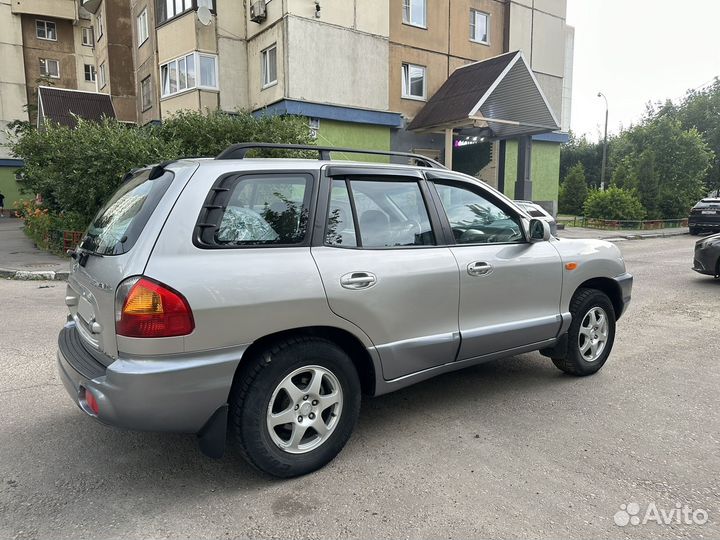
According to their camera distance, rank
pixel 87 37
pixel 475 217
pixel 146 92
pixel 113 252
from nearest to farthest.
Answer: pixel 113 252 < pixel 475 217 < pixel 146 92 < pixel 87 37

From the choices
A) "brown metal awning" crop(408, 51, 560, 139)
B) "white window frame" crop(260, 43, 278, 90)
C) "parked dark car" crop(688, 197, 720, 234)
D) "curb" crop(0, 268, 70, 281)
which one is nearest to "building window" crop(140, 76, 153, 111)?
"white window frame" crop(260, 43, 278, 90)

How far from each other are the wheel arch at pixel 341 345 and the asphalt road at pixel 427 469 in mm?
469

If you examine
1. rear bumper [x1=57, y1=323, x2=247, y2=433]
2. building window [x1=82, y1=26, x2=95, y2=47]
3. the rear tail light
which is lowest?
rear bumper [x1=57, y1=323, x2=247, y2=433]

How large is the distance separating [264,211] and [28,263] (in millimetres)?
10875

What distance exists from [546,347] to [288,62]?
14998 mm

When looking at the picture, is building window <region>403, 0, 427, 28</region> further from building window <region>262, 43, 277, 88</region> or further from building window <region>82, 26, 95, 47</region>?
building window <region>82, 26, 95, 47</region>

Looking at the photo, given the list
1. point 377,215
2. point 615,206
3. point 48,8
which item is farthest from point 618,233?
point 48,8

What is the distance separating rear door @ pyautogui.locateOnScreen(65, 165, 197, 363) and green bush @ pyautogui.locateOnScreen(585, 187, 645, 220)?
2361cm

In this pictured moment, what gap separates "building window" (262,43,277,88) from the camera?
59.1 feet

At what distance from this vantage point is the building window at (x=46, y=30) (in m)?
38.2

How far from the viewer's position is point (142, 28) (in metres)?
22.7

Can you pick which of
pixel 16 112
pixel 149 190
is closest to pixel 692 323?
pixel 149 190

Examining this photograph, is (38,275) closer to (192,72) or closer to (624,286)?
(624,286)

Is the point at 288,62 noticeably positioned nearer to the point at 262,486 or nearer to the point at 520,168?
the point at 520,168
